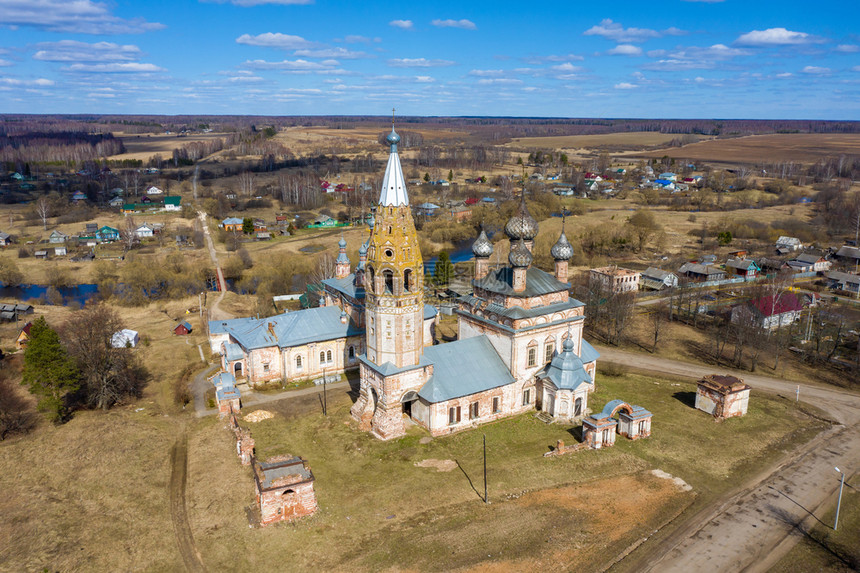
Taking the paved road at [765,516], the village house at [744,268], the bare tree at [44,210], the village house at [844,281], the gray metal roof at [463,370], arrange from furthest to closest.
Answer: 1. the bare tree at [44,210]
2. the village house at [744,268]
3. the village house at [844,281]
4. the gray metal roof at [463,370]
5. the paved road at [765,516]

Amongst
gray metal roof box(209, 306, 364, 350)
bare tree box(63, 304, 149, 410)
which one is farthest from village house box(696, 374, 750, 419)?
bare tree box(63, 304, 149, 410)

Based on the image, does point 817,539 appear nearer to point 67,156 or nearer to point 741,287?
point 741,287

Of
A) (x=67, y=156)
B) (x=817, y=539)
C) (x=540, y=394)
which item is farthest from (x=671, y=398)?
(x=67, y=156)

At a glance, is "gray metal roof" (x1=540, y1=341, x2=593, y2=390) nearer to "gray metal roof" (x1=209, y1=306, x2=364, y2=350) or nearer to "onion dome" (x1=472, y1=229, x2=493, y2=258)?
"onion dome" (x1=472, y1=229, x2=493, y2=258)

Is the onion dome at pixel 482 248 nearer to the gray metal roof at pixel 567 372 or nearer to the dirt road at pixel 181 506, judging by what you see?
the gray metal roof at pixel 567 372

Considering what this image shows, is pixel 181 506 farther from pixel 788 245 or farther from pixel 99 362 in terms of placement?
pixel 788 245

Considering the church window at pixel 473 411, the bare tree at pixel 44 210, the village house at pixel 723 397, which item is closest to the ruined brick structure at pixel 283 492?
the church window at pixel 473 411

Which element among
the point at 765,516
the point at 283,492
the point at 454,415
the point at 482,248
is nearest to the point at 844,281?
the point at 765,516
